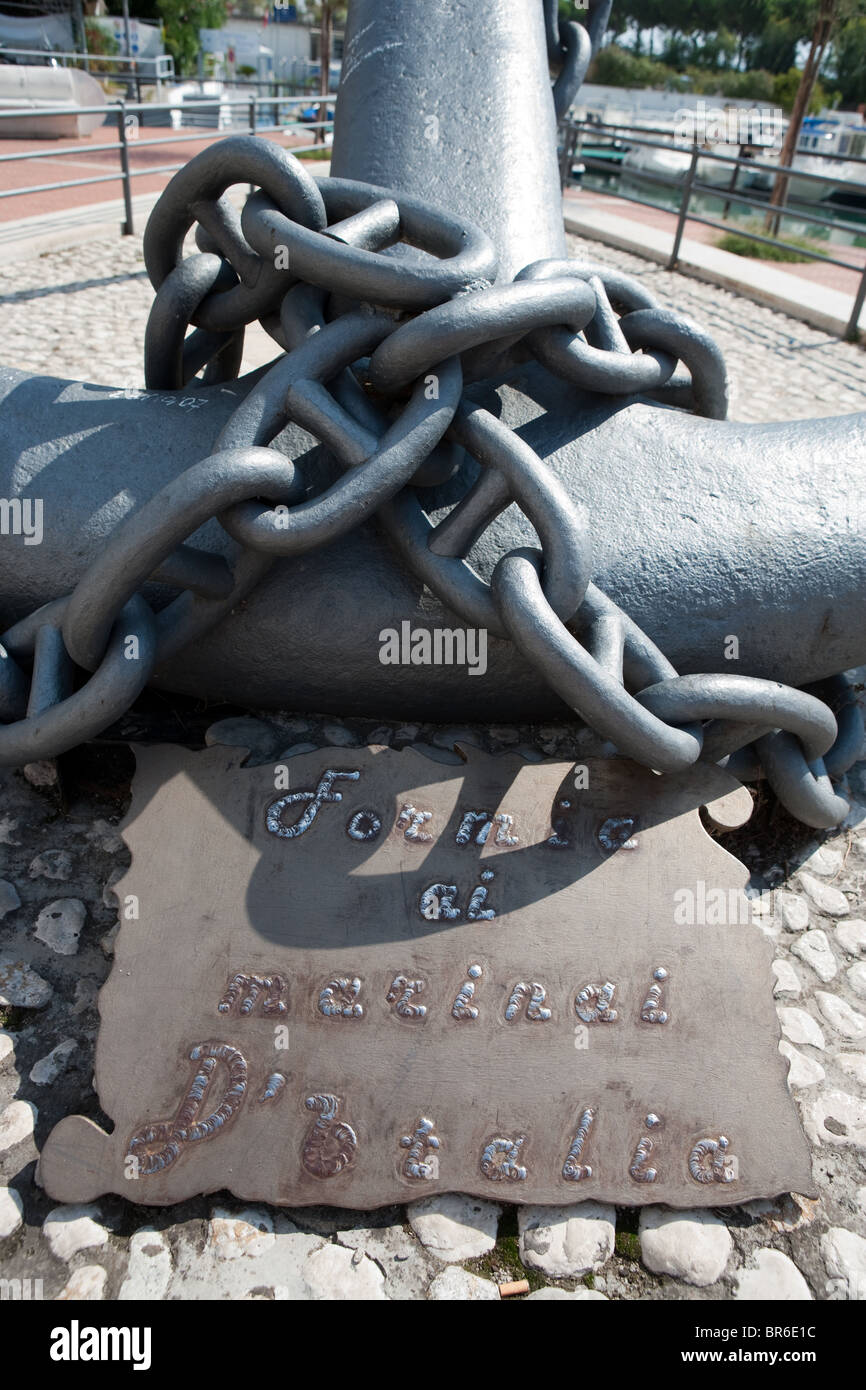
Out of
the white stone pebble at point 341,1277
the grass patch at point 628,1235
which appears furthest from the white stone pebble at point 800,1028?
the white stone pebble at point 341,1277

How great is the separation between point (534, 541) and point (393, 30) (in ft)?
5.05

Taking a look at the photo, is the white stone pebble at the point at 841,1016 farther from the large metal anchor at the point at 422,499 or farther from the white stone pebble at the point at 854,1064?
the large metal anchor at the point at 422,499

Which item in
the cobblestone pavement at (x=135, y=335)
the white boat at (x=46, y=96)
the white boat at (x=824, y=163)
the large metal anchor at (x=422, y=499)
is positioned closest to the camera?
the large metal anchor at (x=422, y=499)

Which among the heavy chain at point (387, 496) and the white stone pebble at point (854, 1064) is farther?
the white stone pebble at point (854, 1064)

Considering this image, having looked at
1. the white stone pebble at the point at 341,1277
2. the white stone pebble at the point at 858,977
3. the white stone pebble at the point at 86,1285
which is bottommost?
the white stone pebble at the point at 86,1285

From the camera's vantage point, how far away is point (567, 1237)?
1.54 metres

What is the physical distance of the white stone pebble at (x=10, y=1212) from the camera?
1.49 metres

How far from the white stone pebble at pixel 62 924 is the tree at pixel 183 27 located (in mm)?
32312

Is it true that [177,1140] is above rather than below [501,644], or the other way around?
below

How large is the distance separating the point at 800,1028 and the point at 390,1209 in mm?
845

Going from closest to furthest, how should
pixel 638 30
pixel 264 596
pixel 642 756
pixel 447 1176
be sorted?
pixel 447 1176, pixel 642 756, pixel 264 596, pixel 638 30

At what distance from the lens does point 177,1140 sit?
1.54 meters

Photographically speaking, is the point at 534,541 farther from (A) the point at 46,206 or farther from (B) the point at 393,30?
(A) the point at 46,206
